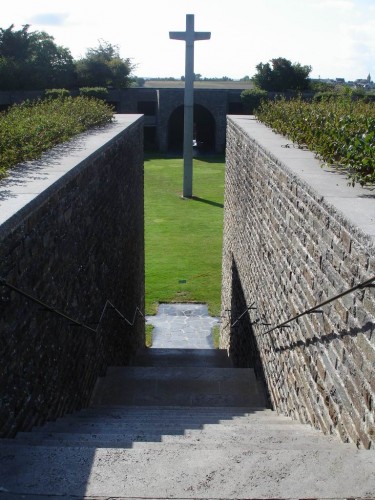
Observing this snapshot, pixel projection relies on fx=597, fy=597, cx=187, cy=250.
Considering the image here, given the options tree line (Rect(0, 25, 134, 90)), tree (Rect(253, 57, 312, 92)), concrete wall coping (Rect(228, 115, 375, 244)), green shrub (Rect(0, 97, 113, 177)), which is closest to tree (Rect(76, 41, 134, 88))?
tree line (Rect(0, 25, 134, 90))

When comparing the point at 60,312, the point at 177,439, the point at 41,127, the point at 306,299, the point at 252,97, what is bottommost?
the point at 177,439

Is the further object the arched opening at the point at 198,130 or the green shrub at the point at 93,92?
the arched opening at the point at 198,130

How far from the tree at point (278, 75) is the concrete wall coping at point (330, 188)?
30.9 metres

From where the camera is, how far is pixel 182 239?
1712cm

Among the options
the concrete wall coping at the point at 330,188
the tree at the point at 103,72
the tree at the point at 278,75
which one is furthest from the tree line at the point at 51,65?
the concrete wall coping at the point at 330,188

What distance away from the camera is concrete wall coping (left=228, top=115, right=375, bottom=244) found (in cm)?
345

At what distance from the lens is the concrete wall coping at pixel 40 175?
372 centimetres

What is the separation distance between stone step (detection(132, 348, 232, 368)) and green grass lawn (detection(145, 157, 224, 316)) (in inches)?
78.8

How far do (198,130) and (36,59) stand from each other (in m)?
10.3

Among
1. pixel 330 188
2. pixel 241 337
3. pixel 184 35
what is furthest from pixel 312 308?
pixel 184 35

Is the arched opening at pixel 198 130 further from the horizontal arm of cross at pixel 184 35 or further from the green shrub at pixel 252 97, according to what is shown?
the horizontal arm of cross at pixel 184 35

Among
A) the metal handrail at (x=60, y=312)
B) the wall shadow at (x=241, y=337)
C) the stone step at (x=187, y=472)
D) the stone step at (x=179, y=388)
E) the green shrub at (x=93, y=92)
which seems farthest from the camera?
the green shrub at (x=93, y=92)

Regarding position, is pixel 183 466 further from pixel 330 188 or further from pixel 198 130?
pixel 198 130

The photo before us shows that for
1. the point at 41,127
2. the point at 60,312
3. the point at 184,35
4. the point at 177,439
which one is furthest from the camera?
the point at 184,35
